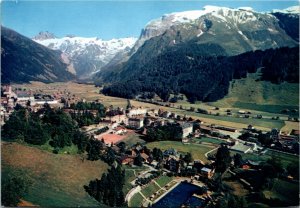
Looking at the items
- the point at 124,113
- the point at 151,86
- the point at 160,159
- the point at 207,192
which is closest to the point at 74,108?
the point at 124,113

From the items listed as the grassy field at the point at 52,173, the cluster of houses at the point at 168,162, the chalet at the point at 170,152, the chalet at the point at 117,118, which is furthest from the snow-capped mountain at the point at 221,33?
the grassy field at the point at 52,173

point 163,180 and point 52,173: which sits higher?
point 52,173

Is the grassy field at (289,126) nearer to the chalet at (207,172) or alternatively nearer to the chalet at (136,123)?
the chalet at (207,172)

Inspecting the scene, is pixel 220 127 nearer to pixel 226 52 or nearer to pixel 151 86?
pixel 151 86

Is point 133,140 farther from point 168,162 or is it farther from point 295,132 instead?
point 295,132

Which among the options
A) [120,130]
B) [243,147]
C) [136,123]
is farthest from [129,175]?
[136,123]

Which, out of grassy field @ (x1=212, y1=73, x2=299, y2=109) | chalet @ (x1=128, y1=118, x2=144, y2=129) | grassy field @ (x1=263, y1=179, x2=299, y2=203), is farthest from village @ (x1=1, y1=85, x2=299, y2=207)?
grassy field @ (x1=212, y1=73, x2=299, y2=109)

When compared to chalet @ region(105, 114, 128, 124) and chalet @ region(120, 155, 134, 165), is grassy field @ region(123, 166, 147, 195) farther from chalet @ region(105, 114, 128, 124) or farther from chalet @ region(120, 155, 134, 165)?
chalet @ region(105, 114, 128, 124)
